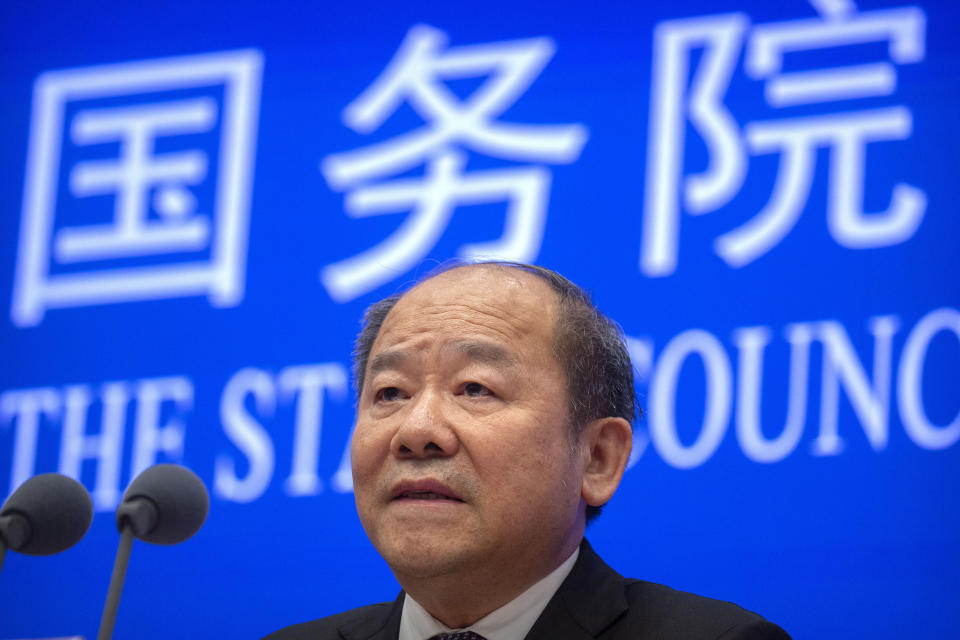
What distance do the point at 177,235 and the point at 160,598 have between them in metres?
0.99

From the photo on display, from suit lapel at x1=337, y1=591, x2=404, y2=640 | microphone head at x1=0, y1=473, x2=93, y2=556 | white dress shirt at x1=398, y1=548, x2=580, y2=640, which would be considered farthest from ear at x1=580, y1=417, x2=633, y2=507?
microphone head at x1=0, y1=473, x2=93, y2=556

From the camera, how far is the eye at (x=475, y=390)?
1.86 meters

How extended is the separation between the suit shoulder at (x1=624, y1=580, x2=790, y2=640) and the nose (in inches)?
15.4

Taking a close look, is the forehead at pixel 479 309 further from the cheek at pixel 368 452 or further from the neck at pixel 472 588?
the neck at pixel 472 588

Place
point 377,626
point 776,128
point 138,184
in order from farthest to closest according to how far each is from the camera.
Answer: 1. point 138,184
2. point 776,128
3. point 377,626

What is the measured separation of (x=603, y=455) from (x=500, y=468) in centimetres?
26

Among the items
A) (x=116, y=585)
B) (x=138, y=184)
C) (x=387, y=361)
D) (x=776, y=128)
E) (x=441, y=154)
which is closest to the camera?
(x=116, y=585)

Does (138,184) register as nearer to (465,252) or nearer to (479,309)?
(465,252)

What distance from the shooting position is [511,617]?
1839 mm

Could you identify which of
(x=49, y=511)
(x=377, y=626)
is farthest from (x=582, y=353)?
(x=49, y=511)

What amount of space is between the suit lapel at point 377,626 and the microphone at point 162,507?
1.61ft

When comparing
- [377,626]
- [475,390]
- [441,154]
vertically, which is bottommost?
[377,626]

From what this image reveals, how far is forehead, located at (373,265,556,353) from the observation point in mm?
1930

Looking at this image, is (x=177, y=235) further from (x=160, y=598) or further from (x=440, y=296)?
(x=440, y=296)
